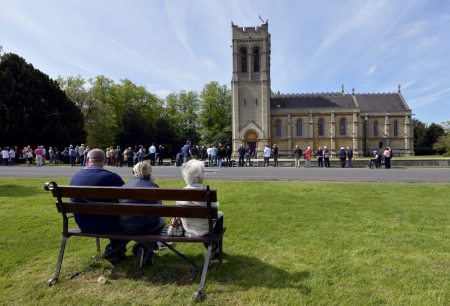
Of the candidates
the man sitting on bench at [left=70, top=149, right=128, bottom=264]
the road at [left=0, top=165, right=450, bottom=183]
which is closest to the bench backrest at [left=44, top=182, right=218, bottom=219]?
the man sitting on bench at [left=70, top=149, right=128, bottom=264]

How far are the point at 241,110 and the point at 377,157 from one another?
114ft

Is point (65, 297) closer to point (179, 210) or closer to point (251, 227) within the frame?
point (179, 210)

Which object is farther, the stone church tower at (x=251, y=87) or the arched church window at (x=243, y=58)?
the arched church window at (x=243, y=58)

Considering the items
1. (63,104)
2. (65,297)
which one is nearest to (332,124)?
(63,104)

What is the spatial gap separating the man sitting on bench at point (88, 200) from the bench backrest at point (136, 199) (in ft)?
0.57

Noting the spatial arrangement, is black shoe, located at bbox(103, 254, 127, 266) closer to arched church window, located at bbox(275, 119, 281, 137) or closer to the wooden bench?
the wooden bench

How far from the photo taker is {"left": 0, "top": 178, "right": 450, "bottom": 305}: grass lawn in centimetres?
364

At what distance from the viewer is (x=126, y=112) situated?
59000mm

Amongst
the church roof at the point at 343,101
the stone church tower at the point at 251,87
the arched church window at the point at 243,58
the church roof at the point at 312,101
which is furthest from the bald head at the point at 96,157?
the church roof at the point at 312,101

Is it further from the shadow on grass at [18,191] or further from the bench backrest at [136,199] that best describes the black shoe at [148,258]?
the shadow on grass at [18,191]

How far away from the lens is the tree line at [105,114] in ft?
127

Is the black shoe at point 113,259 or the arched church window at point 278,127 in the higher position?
the arched church window at point 278,127

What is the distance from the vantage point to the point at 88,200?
14.5 ft

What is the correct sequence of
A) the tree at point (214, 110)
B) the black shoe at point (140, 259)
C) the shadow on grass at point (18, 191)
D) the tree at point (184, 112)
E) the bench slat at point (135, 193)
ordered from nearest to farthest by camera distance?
the bench slat at point (135, 193) < the black shoe at point (140, 259) < the shadow on grass at point (18, 191) < the tree at point (214, 110) < the tree at point (184, 112)
